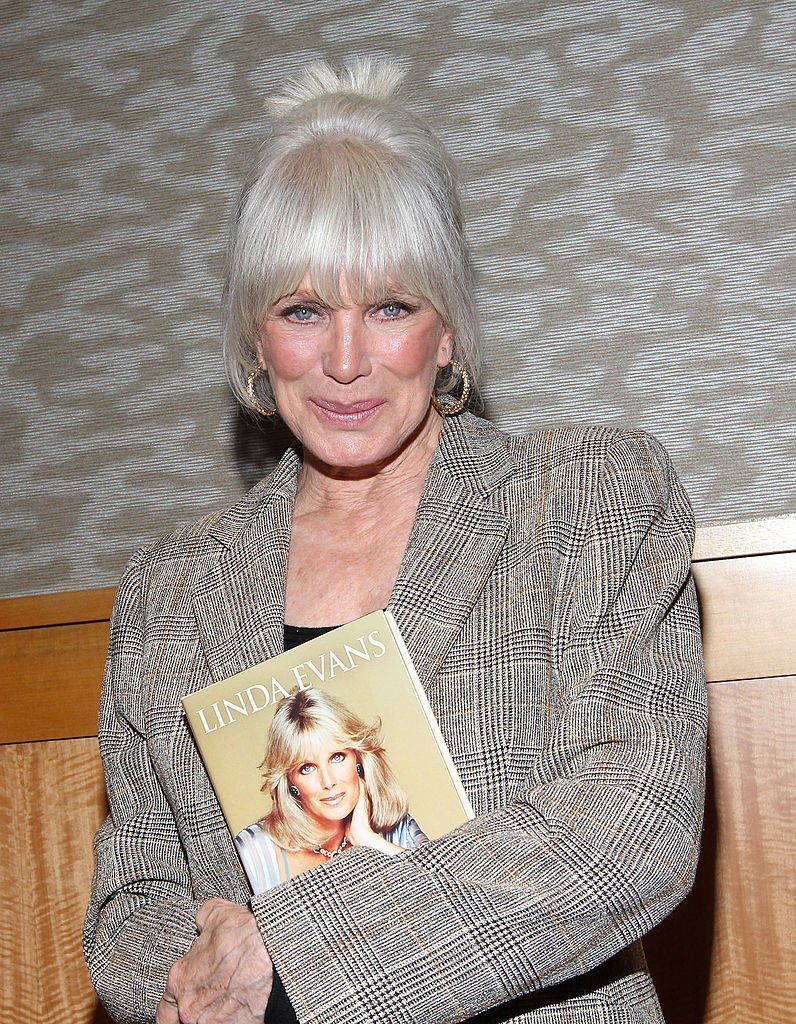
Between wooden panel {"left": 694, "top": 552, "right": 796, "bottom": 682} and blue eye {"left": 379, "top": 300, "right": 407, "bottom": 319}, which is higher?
blue eye {"left": 379, "top": 300, "right": 407, "bottom": 319}

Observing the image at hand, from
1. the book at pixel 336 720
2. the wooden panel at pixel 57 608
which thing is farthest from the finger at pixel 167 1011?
the wooden panel at pixel 57 608

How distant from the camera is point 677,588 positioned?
Answer: 1.10 metres

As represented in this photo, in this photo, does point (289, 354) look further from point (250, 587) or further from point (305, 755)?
point (305, 755)

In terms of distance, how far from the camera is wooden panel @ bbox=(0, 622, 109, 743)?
1795mm

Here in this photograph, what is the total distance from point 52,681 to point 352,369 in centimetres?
84

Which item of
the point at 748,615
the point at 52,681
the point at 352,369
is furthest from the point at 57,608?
the point at 748,615

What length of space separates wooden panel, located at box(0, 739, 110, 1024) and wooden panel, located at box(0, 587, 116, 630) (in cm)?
19

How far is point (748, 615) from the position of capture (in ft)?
5.23

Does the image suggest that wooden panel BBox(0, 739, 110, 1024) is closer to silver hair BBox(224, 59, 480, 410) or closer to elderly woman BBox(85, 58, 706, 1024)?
elderly woman BBox(85, 58, 706, 1024)

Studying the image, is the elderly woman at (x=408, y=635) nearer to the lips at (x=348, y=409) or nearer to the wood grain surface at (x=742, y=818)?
the lips at (x=348, y=409)

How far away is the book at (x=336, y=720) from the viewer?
1.03 metres

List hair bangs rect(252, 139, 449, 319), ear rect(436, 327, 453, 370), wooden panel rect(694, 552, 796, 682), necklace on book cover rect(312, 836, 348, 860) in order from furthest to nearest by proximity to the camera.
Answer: wooden panel rect(694, 552, 796, 682) → ear rect(436, 327, 453, 370) → hair bangs rect(252, 139, 449, 319) → necklace on book cover rect(312, 836, 348, 860)

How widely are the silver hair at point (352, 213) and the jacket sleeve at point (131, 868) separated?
0.40 m

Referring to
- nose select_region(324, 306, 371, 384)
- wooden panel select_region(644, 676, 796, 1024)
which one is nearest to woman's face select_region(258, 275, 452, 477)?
nose select_region(324, 306, 371, 384)
